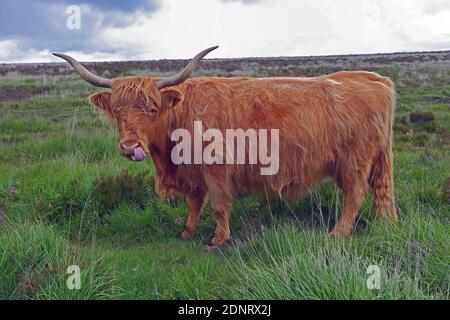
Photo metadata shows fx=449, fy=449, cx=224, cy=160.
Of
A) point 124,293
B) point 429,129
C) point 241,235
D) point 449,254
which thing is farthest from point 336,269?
Answer: point 429,129

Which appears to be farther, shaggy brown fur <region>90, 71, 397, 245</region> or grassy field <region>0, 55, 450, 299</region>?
shaggy brown fur <region>90, 71, 397, 245</region>

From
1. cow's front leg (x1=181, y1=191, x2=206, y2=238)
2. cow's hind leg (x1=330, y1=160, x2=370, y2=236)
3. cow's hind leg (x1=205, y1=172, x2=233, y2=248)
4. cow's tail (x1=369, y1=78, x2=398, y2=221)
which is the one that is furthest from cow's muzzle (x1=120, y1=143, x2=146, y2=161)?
cow's tail (x1=369, y1=78, x2=398, y2=221)

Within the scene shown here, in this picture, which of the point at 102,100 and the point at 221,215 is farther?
the point at 221,215

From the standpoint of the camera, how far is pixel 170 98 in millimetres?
4266

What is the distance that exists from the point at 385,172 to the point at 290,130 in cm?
118

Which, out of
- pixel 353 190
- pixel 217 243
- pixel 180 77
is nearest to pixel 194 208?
pixel 217 243

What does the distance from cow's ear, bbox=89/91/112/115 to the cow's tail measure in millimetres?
2791

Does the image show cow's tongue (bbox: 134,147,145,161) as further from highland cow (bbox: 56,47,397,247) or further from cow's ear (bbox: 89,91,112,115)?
cow's ear (bbox: 89,91,112,115)

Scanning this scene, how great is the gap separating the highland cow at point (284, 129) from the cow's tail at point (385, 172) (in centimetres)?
1

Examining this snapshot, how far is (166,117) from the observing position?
4395 millimetres

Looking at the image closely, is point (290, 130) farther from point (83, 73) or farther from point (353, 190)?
point (83, 73)

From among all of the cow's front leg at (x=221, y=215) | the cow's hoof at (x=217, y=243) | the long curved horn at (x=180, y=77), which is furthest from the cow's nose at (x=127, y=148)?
the cow's hoof at (x=217, y=243)

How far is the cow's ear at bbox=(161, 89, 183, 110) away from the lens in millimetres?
4234
